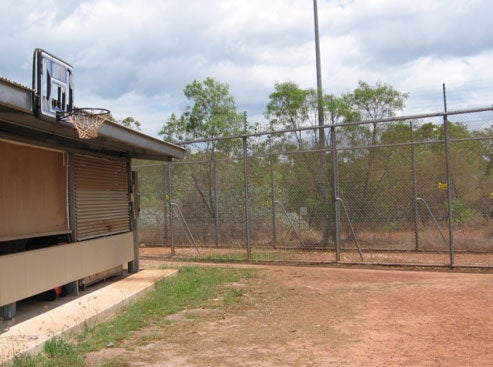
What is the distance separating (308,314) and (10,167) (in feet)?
14.3

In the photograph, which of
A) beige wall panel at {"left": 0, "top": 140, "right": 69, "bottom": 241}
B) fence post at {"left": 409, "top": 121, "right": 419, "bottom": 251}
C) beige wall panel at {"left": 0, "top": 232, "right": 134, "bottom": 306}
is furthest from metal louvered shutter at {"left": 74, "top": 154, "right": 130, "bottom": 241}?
fence post at {"left": 409, "top": 121, "right": 419, "bottom": 251}

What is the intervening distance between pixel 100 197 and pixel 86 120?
2.84m

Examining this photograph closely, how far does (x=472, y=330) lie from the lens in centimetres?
564

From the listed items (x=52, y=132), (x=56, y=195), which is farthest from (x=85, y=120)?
(x=56, y=195)

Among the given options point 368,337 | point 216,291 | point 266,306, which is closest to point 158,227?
point 216,291

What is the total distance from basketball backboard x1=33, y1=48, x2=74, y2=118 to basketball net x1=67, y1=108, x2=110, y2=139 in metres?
0.14

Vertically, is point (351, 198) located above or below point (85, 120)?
below

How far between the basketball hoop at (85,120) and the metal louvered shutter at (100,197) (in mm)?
1952

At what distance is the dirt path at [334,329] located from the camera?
15.9 ft

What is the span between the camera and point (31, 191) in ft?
22.8

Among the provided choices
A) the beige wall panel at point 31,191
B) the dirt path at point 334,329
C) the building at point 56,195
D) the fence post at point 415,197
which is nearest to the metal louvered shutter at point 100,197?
the building at point 56,195

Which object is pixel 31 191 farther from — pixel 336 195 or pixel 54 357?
pixel 336 195

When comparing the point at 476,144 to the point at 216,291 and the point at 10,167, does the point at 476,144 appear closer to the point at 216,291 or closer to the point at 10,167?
the point at 216,291

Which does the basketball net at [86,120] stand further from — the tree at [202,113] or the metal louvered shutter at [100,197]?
the tree at [202,113]
